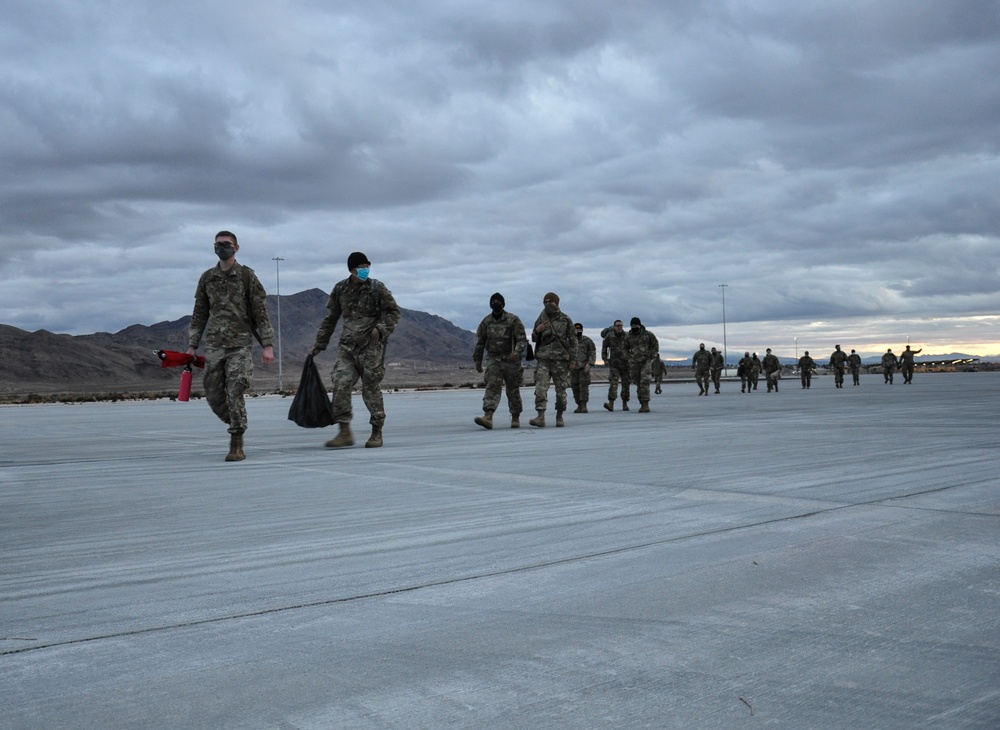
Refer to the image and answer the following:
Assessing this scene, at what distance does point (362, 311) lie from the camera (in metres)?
11.8

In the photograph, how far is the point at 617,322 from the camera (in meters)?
21.5

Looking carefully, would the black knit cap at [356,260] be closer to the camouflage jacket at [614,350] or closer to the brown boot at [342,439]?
the brown boot at [342,439]

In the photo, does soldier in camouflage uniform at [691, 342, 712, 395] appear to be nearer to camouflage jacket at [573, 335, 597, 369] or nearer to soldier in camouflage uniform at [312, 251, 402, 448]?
camouflage jacket at [573, 335, 597, 369]

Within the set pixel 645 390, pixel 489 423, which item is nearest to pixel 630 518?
pixel 489 423

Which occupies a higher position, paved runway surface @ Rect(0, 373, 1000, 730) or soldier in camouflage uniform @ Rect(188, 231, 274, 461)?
soldier in camouflage uniform @ Rect(188, 231, 274, 461)

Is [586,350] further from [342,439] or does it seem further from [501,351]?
[342,439]

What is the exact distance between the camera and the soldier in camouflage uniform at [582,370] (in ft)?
68.5

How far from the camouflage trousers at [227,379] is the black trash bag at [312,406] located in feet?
5.03

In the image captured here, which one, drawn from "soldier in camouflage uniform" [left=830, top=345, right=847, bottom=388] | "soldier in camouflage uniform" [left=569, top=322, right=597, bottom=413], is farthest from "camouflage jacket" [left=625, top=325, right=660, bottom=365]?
"soldier in camouflage uniform" [left=830, top=345, right=847, bottom=388]

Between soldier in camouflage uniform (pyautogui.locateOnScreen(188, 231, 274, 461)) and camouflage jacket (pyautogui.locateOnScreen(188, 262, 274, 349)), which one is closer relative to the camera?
soldier in camouflage uniform (pyautogui.locateOnScreen(188, 231, 274, 461))

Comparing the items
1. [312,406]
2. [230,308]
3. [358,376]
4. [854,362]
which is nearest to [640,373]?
[358,376]

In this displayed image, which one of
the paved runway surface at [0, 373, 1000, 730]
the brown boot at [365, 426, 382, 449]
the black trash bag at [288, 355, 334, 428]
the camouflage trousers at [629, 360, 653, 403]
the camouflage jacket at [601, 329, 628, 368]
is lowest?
the paved runway surface at [0, 373, 1000, 730]

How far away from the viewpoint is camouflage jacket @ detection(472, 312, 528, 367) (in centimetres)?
1493

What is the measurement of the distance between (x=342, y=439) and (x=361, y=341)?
1.18 meters
